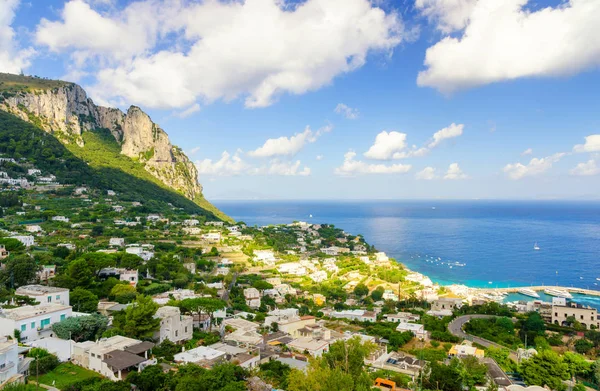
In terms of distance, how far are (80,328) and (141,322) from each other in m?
2.33

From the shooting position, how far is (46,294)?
19.6 m

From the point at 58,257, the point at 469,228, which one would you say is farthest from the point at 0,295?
the point at 469,228

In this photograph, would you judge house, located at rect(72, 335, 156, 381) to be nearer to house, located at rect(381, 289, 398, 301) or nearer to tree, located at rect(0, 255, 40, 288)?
tree, located at rect(0, 255, 40, 288)

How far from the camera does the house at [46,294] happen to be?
19578mm

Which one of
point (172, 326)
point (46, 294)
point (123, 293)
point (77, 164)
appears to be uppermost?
point (77, 164)

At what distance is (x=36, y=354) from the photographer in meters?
14.4

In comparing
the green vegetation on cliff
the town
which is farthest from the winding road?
the green vegetation on cliff

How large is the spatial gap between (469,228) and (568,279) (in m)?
62.5

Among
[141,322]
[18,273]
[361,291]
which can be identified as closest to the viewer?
[141,322]

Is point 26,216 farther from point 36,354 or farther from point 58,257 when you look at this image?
point 36,354

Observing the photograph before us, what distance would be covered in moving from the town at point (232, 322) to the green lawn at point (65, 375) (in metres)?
0.07

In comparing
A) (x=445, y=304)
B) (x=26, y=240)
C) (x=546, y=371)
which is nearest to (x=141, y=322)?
(x=546, y=371)

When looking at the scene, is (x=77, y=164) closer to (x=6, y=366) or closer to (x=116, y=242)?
(x=116, y=242)

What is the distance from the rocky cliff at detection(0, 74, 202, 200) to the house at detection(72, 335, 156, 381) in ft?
247
